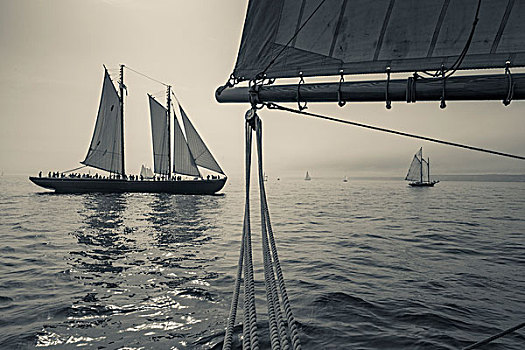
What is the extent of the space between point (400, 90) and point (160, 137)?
52166 mm

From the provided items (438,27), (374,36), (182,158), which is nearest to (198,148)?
(182,158)

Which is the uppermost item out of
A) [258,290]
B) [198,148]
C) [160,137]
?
[160,137]

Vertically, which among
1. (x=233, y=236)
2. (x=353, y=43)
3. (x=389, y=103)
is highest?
(x=353, y=43)

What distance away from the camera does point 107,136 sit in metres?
47.2

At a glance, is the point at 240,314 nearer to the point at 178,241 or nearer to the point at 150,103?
the point at 178,241

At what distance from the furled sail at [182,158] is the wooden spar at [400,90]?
4524cm

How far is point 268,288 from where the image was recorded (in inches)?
142

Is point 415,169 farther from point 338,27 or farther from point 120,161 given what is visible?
point 338,27

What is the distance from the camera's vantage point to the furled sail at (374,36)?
3.81 meters

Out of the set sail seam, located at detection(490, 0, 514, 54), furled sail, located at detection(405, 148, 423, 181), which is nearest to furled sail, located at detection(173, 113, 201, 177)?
sail seam, located at detection(490, 0, 514, 54)

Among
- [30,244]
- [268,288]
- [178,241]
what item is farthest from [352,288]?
[30,244]

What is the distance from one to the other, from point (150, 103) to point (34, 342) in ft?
164

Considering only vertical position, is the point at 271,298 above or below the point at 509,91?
below

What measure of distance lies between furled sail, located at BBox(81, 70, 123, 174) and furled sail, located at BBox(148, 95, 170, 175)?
4.92 metres
